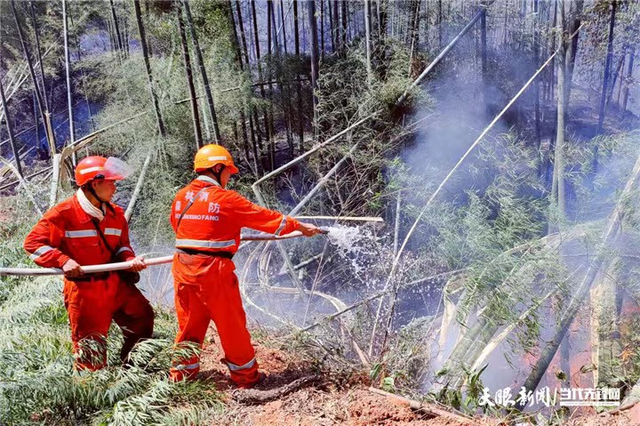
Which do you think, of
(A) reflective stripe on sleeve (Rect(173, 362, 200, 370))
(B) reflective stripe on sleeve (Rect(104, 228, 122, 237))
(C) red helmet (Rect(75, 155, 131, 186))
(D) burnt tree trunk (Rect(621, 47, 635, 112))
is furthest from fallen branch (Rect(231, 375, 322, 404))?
(D) burnt tree trunk (Rect(621, 47, 635, 112))

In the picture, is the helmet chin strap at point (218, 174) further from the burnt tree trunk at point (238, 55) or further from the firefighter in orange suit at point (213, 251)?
the burnt tree trunk at point (238, 55)

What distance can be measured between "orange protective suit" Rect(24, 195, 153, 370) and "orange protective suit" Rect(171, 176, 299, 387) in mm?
412

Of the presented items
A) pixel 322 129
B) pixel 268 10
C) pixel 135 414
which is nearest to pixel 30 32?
pixel 268 10

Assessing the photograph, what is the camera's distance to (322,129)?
311 inches

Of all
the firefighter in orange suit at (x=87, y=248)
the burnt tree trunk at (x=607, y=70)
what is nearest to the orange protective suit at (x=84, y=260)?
the firefighter in orange suit at (x=87, y=248)

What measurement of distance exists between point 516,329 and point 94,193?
3.44m

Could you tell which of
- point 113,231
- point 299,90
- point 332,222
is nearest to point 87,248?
point 113,231

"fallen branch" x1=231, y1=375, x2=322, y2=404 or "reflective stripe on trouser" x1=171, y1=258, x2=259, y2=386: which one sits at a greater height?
"reflective stripe on trouser" x1=171, y1=258, x2=259, y2=386

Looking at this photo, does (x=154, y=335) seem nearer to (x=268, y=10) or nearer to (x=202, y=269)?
(x=202, y=269)

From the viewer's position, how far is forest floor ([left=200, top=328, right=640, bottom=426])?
2432mm

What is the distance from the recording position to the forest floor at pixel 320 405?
95.7 inches

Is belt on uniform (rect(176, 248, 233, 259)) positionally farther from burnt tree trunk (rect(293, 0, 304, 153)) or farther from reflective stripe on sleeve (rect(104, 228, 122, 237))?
burnt tree trunk (rect(293, 0, 304, 153))

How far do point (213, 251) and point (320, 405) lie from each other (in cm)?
111

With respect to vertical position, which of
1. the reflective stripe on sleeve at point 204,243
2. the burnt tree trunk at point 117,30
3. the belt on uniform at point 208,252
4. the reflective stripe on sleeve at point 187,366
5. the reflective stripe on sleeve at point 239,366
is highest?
the burnt tree trunk at point 117,30
